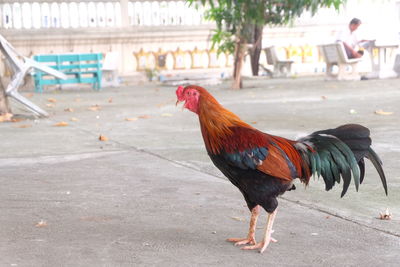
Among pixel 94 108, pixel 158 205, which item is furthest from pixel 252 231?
pixel 94 108

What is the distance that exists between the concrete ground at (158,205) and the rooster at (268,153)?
0.39 m

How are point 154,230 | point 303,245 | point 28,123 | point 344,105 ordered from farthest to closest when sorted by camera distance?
point 344,105 < point 28,123 < point 154,230 < point 303,245

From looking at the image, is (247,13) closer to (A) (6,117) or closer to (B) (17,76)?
(B) (17,76)

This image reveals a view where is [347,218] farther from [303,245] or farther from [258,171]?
[258,171]

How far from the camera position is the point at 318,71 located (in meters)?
24.4

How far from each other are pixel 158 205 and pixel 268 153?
59.2 inches

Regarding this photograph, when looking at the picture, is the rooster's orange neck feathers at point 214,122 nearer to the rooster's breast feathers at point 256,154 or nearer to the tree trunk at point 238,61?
the rooster's breast feathers at point 256,154

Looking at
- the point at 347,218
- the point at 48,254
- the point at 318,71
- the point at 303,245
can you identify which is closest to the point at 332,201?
the point at 347,218

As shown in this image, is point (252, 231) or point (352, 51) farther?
point (352, 51)

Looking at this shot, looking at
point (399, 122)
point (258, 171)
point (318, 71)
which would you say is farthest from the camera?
point (318, 71)

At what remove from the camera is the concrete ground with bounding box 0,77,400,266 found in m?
3.91

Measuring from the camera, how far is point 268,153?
3.79 metres

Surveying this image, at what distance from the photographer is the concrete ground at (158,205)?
3.91m

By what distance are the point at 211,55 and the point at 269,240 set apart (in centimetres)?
1921
